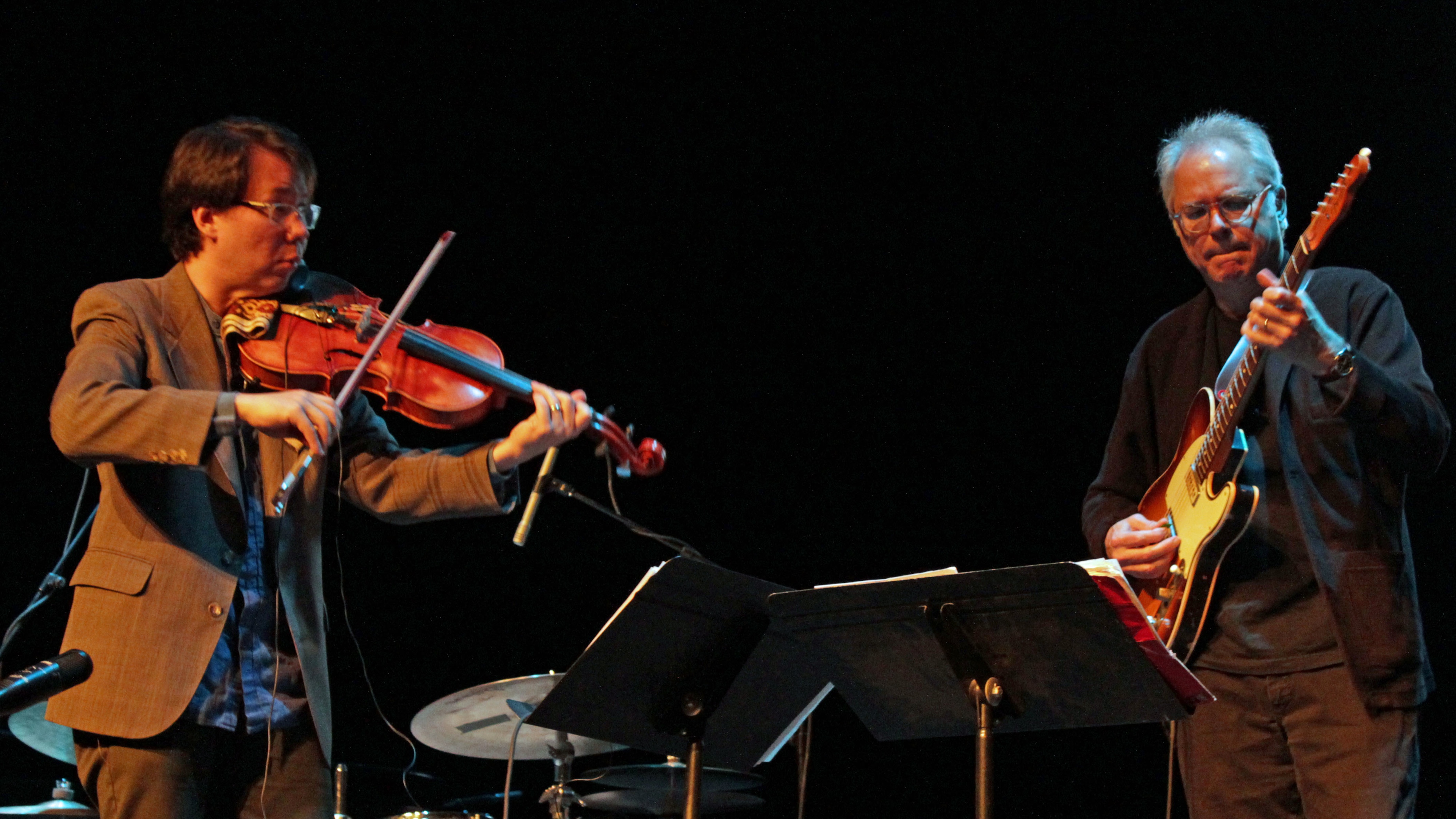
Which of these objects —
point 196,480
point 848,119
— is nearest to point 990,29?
point 848,119

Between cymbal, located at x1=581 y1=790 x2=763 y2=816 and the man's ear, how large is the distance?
83.3 inches

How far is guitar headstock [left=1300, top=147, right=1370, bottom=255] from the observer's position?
7.71ft

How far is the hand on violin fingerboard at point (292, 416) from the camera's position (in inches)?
80.0

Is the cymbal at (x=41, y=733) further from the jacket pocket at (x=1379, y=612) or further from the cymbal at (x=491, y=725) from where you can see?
the jacket pocket at (x=1379, y=612)

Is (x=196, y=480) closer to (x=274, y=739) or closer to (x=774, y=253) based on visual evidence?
(x=274, y=739)

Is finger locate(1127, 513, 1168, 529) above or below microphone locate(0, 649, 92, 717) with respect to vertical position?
below

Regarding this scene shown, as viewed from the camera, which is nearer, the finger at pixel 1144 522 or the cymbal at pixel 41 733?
the finger at pixel 1144 522

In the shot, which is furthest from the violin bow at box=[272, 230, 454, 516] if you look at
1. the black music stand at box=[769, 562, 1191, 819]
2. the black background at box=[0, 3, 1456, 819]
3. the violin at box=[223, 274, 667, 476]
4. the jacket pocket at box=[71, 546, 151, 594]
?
the black background at box=[0, 3, 1456, 819]

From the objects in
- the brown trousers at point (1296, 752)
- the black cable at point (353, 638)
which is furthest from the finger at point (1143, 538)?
the black cable at point (353, 638)

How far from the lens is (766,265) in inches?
199

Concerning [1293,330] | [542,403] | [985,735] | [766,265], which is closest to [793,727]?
[985,735]

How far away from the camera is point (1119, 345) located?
480 centimetres

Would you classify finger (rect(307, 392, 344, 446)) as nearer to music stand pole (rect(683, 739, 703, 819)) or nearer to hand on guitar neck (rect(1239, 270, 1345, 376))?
music stand pole (rect(683, 739, 703, 819))

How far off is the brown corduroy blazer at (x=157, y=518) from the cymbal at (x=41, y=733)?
2.99 feet
